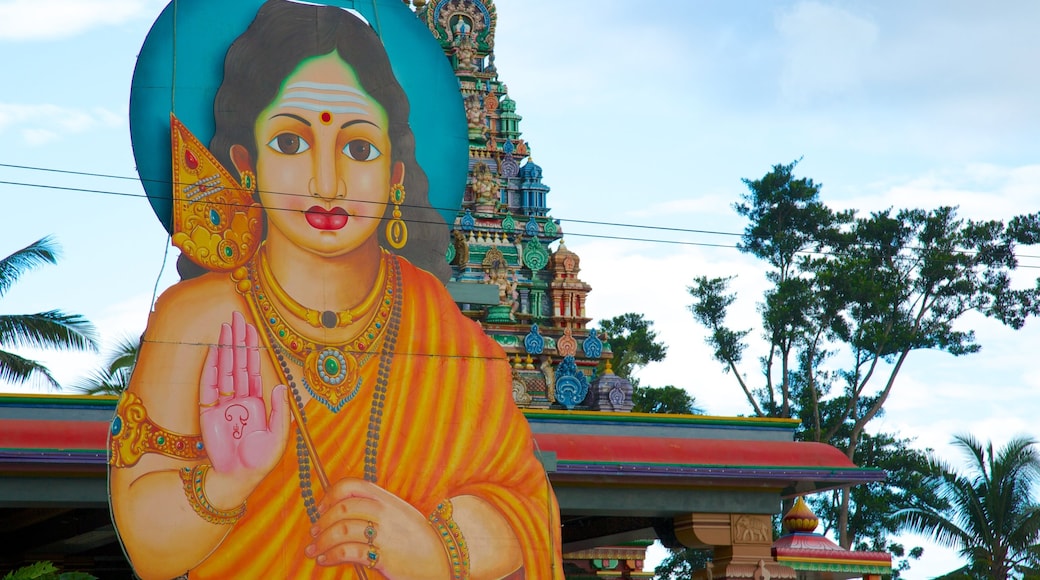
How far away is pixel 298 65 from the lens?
19766mm

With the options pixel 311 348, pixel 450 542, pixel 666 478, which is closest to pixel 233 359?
pixel 311 348

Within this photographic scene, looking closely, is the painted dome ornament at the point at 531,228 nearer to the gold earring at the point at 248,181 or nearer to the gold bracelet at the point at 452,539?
the gold earring at the point at 248,181

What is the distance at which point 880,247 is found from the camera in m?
44.9

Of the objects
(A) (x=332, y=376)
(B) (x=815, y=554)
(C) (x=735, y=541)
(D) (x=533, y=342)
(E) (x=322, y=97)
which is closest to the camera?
(A) (x=332, y=376)

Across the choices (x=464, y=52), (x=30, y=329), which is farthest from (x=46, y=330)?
(x=464, y=52)

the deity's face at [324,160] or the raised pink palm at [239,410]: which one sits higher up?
the deity's face at [324,160]

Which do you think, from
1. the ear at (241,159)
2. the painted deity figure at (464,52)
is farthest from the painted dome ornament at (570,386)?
the ear at (241,159)

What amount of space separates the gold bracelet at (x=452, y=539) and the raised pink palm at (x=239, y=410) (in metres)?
2.27

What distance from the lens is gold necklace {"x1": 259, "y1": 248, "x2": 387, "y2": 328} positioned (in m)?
19.2

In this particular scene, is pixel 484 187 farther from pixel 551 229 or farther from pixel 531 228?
pixel 551 229

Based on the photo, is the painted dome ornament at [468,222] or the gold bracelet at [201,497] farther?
the painted dome ornament at [468,222]

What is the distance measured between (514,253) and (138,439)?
71.9 ft

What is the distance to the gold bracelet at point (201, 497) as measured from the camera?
18000 millimetres

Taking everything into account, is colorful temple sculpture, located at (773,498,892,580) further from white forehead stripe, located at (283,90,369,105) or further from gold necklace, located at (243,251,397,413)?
white forehead stripe, located at (283,90,369,105)
